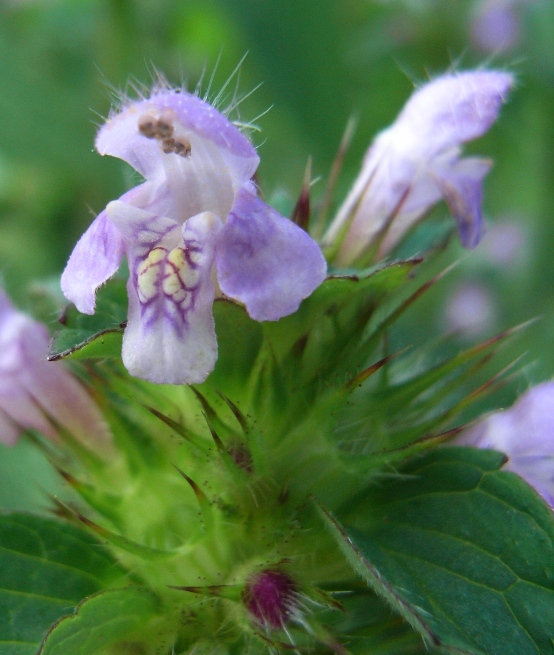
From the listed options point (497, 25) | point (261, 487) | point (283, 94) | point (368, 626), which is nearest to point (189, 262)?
point (261, 487)

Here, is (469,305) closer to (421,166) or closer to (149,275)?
(421,166)

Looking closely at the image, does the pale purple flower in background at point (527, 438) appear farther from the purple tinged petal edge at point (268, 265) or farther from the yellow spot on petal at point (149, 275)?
the yellow spot on petal at point (149, 275)

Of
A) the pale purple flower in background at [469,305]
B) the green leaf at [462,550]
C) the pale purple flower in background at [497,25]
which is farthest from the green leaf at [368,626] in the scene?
the pale purple flower in background at [497,25]

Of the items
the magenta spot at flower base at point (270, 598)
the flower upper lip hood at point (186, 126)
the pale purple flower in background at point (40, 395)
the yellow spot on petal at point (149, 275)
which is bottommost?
the magenta spot at flower base at point (270, 598)

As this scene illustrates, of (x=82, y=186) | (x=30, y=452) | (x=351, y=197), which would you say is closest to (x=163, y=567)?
(x=351, y=197)

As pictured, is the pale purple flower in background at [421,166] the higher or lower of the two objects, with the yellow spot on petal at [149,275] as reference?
lower

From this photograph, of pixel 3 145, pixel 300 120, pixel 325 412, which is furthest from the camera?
pixel 300 120

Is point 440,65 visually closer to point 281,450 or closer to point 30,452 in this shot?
point 30,452
